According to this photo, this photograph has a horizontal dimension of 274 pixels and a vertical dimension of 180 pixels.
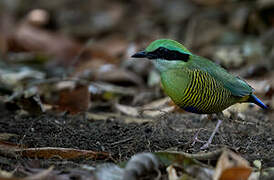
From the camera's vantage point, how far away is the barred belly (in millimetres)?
4297

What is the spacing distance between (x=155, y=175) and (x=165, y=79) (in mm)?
1372

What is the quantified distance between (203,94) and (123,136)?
0.80 meters

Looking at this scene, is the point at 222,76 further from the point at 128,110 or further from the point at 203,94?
the point at 128,110

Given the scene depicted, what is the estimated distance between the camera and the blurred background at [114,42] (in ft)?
23.0

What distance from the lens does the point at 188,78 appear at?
4.32 metres

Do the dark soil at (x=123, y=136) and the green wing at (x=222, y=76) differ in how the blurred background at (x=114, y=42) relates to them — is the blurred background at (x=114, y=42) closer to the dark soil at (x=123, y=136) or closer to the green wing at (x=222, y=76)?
the dark soil at (x=123, y=136)

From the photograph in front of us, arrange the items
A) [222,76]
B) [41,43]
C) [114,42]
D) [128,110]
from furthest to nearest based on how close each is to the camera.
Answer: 1. [114,42]
2. [41,43]
3. [128,110]
4. [222,76]

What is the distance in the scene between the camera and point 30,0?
1280 centimetres

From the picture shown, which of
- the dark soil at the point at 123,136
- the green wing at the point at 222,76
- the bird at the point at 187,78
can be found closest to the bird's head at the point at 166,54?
the bird at the point at 187,78

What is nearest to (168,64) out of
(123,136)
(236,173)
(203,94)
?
(203,94)

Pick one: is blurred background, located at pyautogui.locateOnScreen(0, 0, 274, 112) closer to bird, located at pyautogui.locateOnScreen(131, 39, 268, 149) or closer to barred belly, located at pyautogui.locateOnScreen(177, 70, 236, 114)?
bird, located at pyautogui.locateOnScreen(131, 39, 268, 149)

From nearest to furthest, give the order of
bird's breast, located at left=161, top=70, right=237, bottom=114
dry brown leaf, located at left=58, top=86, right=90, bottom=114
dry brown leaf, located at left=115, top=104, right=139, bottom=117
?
1. bird's breast, located at left=161, top=70, right=237, bottom=114
2. dry brown leaf, located at left=58, top=86, right=90, bottom=114
3. dry brown leaf, located at left=115, top=104, right=139, bottom=117

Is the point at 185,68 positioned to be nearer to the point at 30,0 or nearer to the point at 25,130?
the point at 25,130

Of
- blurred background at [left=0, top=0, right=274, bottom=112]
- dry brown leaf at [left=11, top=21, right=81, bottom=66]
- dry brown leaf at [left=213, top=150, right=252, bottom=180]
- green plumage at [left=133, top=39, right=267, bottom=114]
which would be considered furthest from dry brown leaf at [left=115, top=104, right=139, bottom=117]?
dry brown leaf at [left=11, top=21, right=81, bottom=66]
